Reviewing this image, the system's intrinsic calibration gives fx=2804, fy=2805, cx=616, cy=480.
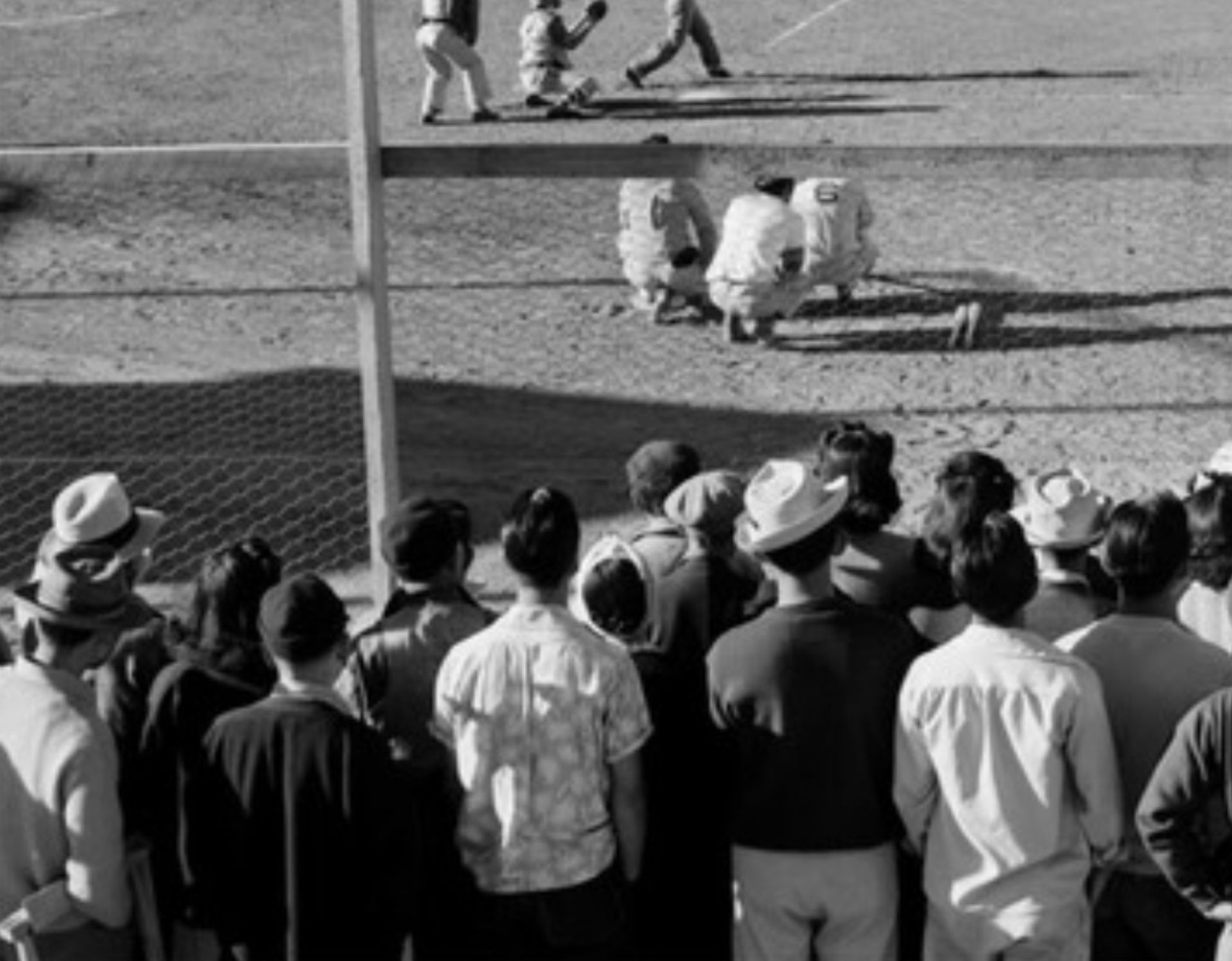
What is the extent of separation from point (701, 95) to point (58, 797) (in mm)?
16398

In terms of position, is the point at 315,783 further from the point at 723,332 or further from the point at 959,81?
the point at 959,81

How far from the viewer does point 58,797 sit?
6.38 metres

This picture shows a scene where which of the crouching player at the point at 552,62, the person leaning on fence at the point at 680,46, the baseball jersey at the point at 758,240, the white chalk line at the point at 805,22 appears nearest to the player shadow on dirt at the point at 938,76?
the person leaning on fence at the point at 680,46

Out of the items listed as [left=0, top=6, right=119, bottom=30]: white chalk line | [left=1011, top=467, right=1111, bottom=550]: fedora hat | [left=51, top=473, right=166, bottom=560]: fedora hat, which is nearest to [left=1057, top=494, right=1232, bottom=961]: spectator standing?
[left=1011, top=467, right=1111, bottom=550]: fedora hat

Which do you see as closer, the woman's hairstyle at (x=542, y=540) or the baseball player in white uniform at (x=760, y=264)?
the woman's hairstyle at (x=542, y=540)

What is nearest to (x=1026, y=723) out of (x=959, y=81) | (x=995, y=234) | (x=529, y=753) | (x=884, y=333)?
(x=529, y=753)

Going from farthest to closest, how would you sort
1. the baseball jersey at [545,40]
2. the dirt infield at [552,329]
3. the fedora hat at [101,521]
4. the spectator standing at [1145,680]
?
the baseball jersey at [545,40], the dirt infield at [552,329], the fedora hat at [101,521], the spectator standing at [1145,680]

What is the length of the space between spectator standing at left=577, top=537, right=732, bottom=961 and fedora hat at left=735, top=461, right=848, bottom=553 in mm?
319

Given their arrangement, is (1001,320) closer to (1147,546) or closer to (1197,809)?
(1147,546)

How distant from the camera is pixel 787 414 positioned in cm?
1408

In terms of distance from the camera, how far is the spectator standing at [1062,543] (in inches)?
280

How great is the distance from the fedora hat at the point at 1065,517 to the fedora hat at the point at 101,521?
2298 millimetres

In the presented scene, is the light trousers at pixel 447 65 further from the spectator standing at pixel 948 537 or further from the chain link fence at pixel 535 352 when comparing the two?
the spectator standing at pixel 948 537

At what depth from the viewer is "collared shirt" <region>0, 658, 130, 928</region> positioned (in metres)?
6.36
